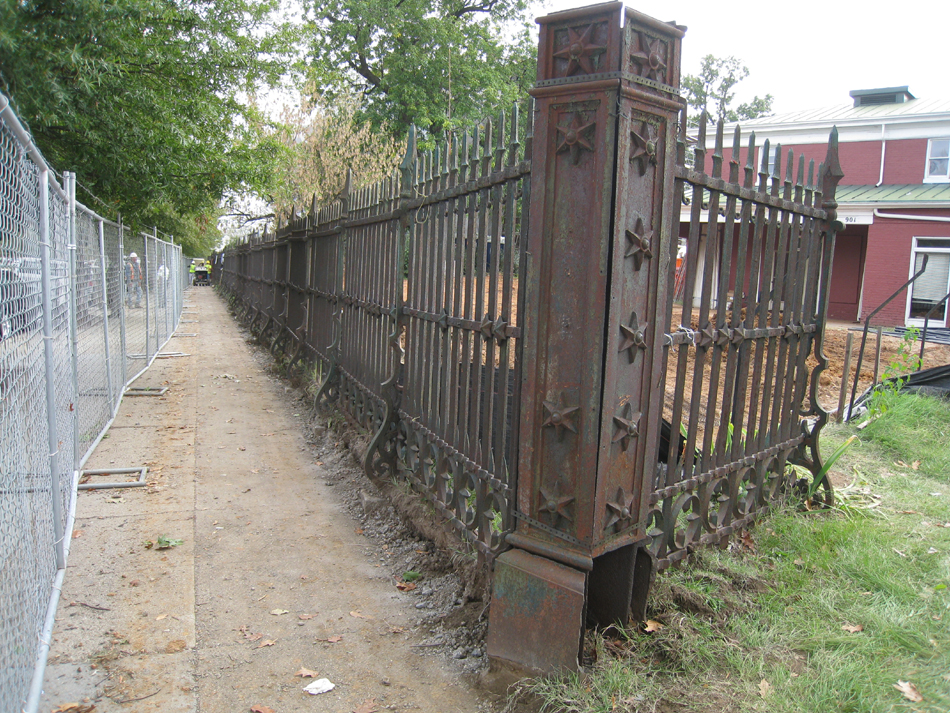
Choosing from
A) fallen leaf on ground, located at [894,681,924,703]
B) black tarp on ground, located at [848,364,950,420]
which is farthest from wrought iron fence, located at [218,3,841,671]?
black tarp on ground, located at [848,364,950,420]

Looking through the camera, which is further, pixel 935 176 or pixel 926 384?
pixel 935 176

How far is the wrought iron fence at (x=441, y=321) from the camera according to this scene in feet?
10.9

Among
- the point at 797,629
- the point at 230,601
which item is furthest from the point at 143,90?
the point at 797,629

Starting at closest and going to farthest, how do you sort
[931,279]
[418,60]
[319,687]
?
[319,687]
[931,279]
[418,60]

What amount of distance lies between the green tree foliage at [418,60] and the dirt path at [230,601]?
23.4m

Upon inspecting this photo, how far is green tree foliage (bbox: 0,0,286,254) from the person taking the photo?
8.37 metres

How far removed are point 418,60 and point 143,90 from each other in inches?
809

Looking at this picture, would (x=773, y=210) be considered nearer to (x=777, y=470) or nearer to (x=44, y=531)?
(x=777, y=470)

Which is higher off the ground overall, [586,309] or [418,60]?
[418,60]

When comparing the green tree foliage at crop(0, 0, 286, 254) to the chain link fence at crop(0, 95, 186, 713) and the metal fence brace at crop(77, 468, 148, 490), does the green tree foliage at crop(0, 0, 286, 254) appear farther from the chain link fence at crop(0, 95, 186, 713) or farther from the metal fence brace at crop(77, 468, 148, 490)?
the metal fence brace at crop(77, 468, 148, 490)

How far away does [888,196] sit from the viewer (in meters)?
23.1

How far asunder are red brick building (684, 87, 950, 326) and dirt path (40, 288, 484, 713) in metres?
18.6

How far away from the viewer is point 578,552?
2805 millimetres

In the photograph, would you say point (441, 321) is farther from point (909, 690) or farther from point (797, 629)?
point (909, 690)
